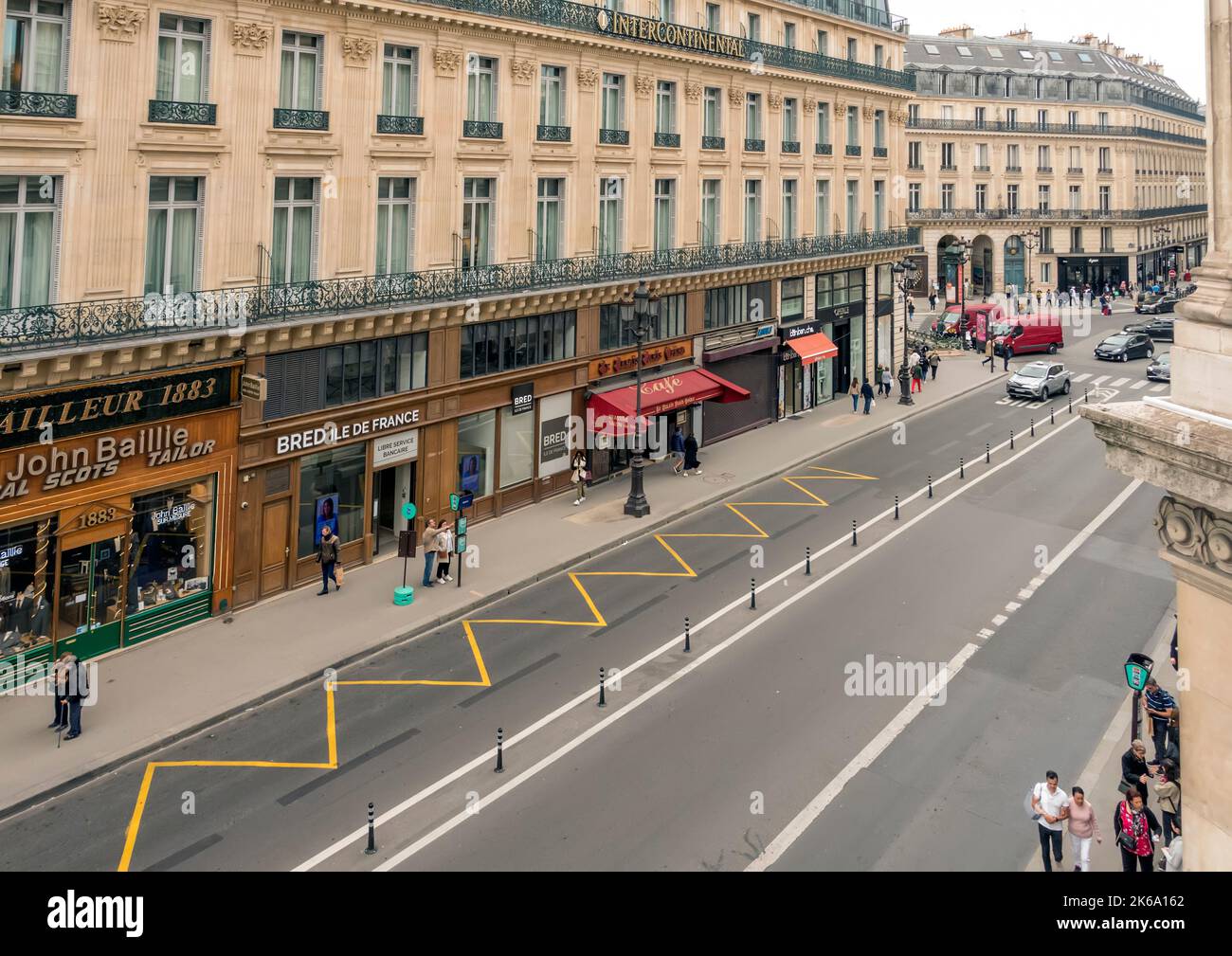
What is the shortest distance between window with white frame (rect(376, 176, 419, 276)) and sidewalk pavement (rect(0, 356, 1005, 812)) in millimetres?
7500

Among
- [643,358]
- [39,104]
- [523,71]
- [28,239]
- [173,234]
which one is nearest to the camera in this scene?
[39,104]

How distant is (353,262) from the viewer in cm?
2270

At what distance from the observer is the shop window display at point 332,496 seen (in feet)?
72.4

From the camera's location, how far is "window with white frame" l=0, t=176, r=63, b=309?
16906 millimetres

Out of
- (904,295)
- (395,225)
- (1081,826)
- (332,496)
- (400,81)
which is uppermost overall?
(400,81)

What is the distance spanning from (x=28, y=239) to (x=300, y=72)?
291 inches

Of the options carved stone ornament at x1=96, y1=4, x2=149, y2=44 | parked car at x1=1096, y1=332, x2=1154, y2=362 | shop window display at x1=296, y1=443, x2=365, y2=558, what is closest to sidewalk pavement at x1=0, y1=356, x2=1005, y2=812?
shop window display at x1=296, y1=443, x2=365, y2=558

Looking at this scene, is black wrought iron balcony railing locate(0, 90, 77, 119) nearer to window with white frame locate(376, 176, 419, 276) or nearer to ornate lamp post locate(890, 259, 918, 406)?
window with white frame locate(376, 176, 419, 276)

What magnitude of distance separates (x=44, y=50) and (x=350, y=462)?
33.7 ft

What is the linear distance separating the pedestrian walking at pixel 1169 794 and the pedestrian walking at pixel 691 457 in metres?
20.5

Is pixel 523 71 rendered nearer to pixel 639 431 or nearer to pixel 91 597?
pixel 639 431

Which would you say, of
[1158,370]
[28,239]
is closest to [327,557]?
[28,239]

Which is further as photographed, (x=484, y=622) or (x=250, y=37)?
(x=484, y=622)

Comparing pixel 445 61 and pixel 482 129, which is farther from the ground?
pixel 445 61
